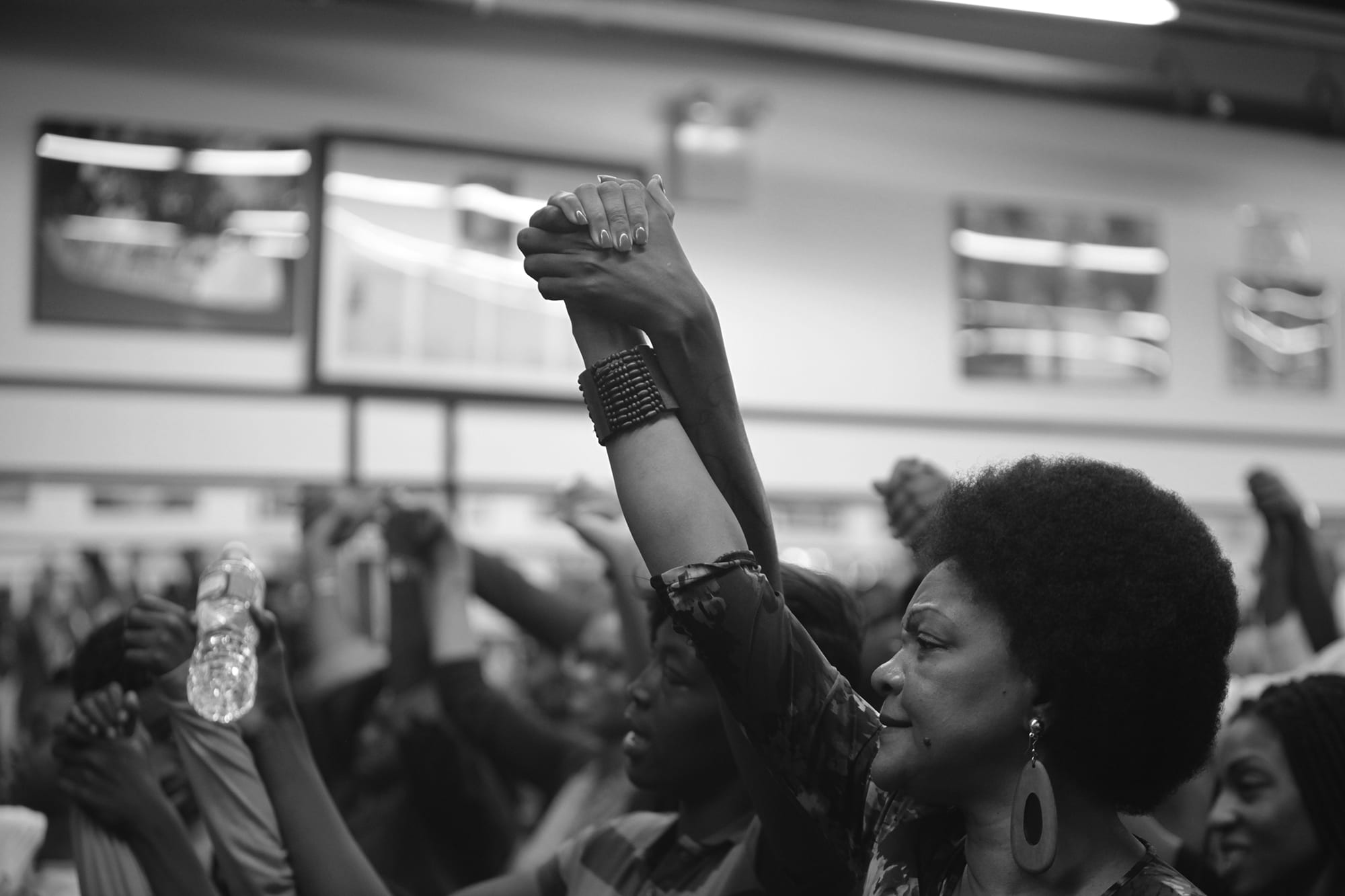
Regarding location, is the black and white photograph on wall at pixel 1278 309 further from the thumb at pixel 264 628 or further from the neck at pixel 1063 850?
the neck at pixel 1063 850

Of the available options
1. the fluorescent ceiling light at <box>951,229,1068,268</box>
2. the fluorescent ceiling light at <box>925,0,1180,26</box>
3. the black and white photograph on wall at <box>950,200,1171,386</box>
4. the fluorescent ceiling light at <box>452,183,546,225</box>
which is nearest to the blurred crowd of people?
the fluorescent ceiling light at <box>925,0,1180,26</box>

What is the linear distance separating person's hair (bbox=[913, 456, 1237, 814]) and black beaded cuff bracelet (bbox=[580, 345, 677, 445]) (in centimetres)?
32

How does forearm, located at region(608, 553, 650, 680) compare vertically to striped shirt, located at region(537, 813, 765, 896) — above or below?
above

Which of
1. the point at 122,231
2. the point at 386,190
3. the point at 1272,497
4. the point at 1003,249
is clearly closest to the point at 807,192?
the point at 1003,249

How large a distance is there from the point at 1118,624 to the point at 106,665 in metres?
1.37

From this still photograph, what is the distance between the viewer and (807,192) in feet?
17.4

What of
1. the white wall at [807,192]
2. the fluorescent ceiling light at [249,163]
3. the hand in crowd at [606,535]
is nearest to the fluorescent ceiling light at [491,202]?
the white wall at [807,192]

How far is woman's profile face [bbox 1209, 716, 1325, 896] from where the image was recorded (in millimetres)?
1737

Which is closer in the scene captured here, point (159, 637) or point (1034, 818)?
point (1034, 818)

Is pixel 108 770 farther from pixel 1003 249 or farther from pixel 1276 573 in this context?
pixel 1003 249

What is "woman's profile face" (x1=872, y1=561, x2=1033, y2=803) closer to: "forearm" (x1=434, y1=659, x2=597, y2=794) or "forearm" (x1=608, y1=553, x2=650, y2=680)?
"forearm" (x1=608, y1=553, x2=650, y2=680)

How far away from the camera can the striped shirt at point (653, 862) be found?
153cm

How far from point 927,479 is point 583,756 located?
139cm

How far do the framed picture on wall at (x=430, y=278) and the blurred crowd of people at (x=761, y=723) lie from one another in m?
1.57
